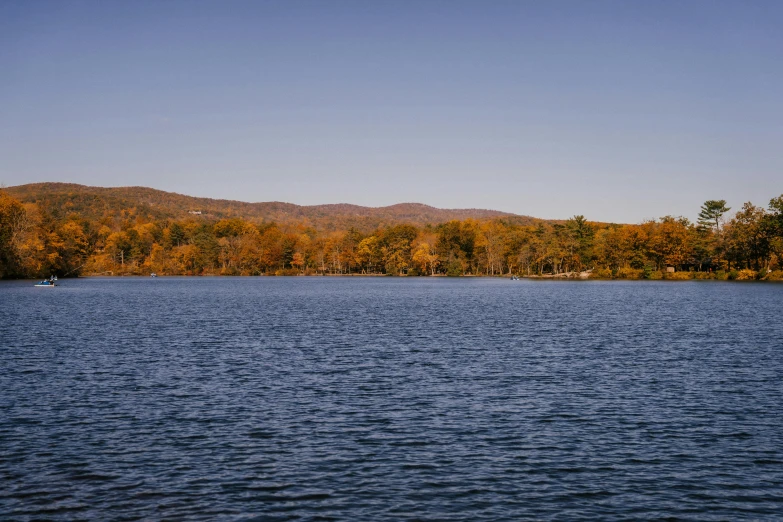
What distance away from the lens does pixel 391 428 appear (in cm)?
1988

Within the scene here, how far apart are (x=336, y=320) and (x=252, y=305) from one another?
24.8m

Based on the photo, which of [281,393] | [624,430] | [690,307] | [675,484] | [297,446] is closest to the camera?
[675,484]

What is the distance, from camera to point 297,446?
59.2 ft

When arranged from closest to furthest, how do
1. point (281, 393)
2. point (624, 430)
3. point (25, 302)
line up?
point (624, 430) < point (281, 393) < point (25, 302)

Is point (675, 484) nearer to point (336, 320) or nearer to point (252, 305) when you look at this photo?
point (336, 320)

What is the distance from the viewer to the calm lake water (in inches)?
557

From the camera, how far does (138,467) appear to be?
53.5 ft

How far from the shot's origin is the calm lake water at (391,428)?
14.2 metres

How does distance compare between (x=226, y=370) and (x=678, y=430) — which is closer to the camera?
(x=678, y=430)

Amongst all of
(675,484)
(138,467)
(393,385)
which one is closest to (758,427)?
(675,484)

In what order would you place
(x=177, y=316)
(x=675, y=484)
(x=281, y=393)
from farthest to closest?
(x=177, y=316), (x=281, y=393), (x=675, y=484)

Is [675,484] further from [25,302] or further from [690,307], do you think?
[25,302]

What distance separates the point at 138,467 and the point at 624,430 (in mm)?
13994

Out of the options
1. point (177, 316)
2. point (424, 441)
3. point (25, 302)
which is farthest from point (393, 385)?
point (25, 302)
